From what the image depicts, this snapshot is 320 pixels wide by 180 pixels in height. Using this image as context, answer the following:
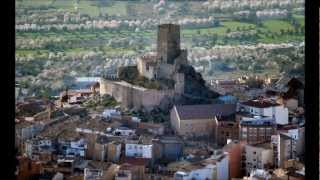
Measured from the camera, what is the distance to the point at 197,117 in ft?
7.47

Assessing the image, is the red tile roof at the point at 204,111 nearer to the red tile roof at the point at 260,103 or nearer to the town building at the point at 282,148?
the red tile roof at the point at 260,103

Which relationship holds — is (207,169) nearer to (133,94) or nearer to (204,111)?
(204,111)

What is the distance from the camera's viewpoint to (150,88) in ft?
8.10

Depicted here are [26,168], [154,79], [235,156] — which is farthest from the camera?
[154,79]

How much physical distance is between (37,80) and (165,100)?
0.63 meters

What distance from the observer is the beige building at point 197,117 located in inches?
87.8

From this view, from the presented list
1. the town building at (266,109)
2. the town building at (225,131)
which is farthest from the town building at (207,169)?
the town building at (266,109)

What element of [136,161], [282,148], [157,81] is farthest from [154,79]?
[282,148]

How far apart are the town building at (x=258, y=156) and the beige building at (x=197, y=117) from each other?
19 centimetres

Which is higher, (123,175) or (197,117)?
(197,117)

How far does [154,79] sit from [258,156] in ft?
2.13

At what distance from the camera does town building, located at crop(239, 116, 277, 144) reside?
2.23 metres

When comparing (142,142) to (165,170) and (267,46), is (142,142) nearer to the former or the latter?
(165,170)
